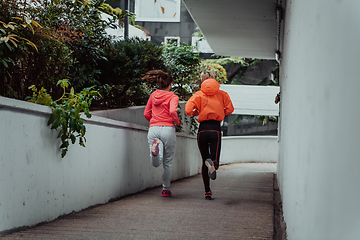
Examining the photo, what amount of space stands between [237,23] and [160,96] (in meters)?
2.90

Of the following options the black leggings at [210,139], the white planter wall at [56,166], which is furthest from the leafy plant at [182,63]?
the black leggings at [210,139]

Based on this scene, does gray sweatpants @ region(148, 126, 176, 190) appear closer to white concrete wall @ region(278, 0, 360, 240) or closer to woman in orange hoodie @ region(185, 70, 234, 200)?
woman in orange hoodie @ region(185, 70, 234, 200)

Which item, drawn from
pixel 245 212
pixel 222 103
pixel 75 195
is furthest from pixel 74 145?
pixel 222 103

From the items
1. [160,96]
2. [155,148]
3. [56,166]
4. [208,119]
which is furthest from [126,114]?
[56,166]

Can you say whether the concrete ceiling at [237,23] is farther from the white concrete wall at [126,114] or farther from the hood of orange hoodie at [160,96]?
the white concrete wall at [126,114]

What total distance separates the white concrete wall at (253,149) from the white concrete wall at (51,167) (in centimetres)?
1325

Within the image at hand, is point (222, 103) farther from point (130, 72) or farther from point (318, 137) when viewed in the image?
point (318, 137)

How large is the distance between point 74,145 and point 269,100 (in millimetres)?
14483

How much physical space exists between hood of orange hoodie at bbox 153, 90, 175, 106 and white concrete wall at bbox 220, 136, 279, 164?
43.3 feet

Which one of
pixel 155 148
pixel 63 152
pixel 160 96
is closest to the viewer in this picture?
pixel 63 152

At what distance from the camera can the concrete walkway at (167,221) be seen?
3322 millimetres

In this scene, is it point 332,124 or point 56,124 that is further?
point 56,124

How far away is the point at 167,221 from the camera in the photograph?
3939 mm

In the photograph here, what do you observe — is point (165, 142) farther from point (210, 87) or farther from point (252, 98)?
point (252, 98)
